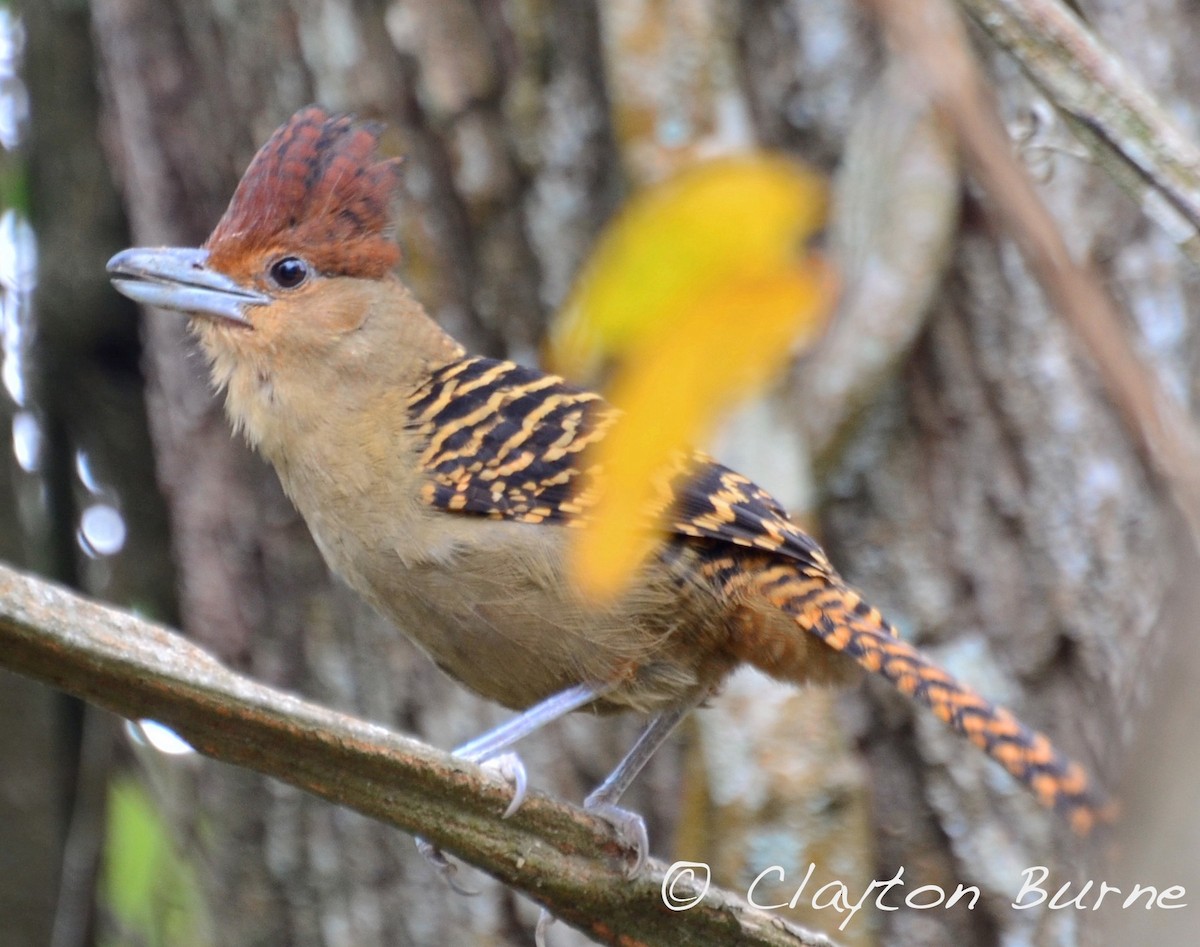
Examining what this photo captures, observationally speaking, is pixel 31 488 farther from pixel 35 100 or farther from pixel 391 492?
pixel 391 492

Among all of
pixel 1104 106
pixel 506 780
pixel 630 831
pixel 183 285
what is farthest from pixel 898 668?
pixel 183 285

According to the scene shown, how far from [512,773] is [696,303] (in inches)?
63.3

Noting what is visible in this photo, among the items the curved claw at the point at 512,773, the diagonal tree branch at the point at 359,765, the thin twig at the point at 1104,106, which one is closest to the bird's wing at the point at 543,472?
the curved claw at the point at 512,773

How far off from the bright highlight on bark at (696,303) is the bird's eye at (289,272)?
7.53 feet

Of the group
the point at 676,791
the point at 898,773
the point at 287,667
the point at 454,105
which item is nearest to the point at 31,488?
the point at 287,667

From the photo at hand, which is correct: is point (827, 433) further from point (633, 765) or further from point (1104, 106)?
point (1104, 106)

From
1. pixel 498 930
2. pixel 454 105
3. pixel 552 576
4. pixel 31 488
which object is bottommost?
pixel 498 930

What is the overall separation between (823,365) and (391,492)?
126cm

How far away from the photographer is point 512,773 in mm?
2533

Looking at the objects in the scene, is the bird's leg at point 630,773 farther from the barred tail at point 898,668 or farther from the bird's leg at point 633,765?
the barred tail at point 898,668

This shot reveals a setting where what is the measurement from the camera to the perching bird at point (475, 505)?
288 cm

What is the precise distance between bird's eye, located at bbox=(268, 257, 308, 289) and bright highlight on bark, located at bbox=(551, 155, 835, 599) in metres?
2.30

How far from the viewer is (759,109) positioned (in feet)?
12.3

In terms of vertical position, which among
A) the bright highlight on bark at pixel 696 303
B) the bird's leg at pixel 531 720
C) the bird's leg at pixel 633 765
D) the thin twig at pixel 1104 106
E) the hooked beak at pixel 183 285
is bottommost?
the bird's leg at pixel 633 765
